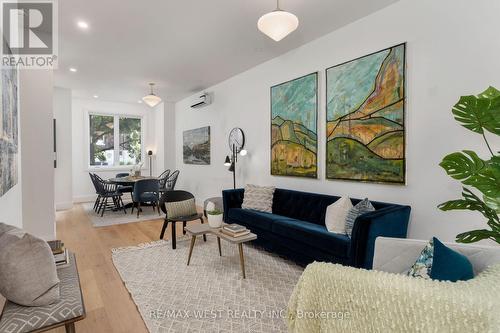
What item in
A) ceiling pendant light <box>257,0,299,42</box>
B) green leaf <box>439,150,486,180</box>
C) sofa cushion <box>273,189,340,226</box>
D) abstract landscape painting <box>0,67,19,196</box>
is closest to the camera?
green leaf <box>439,150,486,180</box>

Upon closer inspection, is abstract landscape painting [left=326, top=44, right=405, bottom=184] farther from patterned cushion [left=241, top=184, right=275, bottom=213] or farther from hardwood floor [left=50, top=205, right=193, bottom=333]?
hardwood floor [left=50, top=205, right=193, bottom=333]

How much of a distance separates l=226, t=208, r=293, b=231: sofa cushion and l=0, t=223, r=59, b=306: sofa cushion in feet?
7.79

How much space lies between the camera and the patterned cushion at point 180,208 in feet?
12.5

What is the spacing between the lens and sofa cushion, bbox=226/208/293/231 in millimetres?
3443

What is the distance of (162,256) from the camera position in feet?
11.3

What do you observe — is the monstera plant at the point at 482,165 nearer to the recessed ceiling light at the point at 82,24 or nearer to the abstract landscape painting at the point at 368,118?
the abstract landscape painting at the point at 368,118

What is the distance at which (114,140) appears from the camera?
8047 mm

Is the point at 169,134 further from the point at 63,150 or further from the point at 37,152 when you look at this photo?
the point at 37,152

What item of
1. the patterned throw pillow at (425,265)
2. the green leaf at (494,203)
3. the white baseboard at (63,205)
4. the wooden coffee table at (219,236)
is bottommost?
the white baseboard at (63,205)

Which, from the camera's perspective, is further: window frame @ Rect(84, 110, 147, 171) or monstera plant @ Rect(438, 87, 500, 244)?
window frame @ Rect(84, 110, 147, 171)

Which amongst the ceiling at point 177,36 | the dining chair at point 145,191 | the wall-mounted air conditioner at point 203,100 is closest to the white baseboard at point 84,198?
the dining chair at point 145,191

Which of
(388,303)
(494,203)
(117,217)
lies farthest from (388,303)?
(117,217)

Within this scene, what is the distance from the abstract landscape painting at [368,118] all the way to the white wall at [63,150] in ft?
20.7

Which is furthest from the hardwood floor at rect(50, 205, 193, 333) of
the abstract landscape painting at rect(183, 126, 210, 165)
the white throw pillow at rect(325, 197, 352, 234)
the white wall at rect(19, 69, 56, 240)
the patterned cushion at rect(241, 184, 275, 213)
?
the white throw pillow at rect(325, 197, 352, 234)
